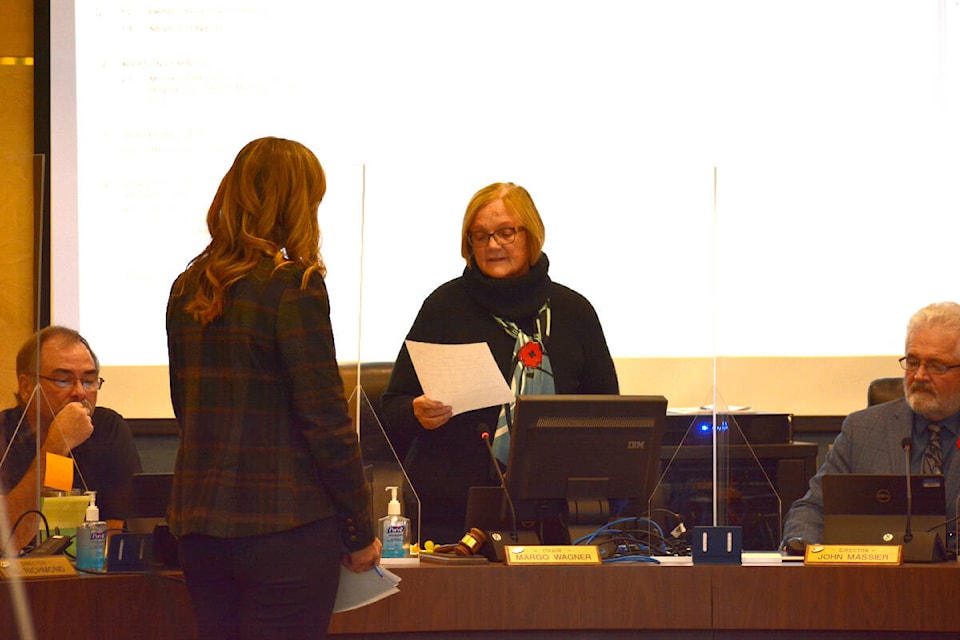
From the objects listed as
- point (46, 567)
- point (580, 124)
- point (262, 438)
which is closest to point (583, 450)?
point (262, 438)

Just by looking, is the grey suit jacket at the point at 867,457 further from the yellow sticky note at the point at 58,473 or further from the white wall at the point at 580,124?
the yellow sticky note at the point at 58,473

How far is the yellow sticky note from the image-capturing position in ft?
8.48

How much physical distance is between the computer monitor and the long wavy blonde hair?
646mm

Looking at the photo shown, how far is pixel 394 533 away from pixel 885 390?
165 cm

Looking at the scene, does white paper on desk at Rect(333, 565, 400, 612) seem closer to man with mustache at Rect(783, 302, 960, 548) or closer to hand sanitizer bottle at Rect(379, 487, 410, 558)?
hand sanitizer bottle at Rect(379, 487, 410, 558)

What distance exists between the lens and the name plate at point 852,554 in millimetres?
2463

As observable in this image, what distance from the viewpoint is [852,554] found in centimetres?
247

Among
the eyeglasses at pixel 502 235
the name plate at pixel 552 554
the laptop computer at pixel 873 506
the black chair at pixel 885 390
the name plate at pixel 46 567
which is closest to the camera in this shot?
the name plate at pixel 46 567

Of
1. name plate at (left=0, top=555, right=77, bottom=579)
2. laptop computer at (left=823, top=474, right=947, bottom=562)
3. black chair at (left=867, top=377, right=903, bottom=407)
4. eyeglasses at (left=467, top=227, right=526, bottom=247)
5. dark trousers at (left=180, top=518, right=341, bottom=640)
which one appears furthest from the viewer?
black chair at (left=867, top=377, right=903, bottom=407)

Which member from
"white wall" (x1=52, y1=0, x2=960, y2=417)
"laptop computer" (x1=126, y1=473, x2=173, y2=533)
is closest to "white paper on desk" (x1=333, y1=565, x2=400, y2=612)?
"laptop computer" (x1=126, y1=473, x2=173, y2=533)

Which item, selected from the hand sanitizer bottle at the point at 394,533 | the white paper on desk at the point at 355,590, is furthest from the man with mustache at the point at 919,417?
the white paper on desk at the point at 355,590

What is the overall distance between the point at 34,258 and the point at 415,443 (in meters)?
0.90

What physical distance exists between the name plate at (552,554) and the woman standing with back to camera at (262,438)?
54 centimetres

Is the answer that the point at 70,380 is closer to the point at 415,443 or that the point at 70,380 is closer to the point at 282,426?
the point at 415,443
